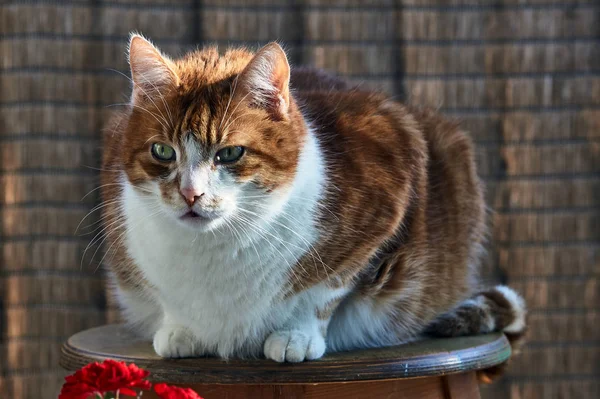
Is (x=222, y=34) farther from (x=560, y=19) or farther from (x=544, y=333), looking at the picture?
(x=544, y=333)

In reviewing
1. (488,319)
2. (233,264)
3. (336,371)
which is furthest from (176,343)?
(488,319)

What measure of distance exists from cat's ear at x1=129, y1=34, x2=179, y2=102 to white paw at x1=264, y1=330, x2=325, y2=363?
1.40 feet

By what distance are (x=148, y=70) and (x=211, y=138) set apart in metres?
0.17

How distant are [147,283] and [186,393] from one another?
0.55 meters

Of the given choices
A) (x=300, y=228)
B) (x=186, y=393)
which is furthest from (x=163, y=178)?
(x=186, y=393)

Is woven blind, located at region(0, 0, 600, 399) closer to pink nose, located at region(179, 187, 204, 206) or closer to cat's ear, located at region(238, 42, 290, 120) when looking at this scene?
cat's ear, located at region(238, 42, 290, 120)

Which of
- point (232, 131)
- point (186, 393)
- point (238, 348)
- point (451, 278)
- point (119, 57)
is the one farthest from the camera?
point (119, 57)

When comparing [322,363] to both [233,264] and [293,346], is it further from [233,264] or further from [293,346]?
[233,264]

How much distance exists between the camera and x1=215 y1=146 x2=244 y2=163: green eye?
4.36 feet

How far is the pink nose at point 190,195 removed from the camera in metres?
1.28

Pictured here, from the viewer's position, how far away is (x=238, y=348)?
1.46 metres

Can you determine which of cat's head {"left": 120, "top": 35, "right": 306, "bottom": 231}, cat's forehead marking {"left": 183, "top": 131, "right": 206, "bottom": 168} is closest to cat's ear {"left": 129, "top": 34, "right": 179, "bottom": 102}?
cat's head {"left": 120, "top": 35, "right": 306, "bottom": 231}

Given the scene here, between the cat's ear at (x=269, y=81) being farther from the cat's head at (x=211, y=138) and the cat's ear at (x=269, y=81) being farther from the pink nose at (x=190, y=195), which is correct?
the pink nose at (x=190, y=195)

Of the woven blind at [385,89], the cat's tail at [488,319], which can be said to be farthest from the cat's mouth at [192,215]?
the woven blind at [385,89]
